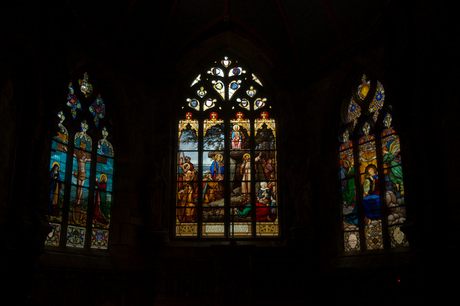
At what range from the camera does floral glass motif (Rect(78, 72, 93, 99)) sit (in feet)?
39.5

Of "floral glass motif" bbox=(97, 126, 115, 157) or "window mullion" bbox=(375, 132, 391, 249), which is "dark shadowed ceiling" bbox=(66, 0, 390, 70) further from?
"window mullion" bbox=(375, 132, 391, 249)

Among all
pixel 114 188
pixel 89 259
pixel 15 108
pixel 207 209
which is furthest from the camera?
pixel 207 209

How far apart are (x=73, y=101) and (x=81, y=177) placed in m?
1.66

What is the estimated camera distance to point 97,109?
12.3m

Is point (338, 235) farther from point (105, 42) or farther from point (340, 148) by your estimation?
point (105, 42)

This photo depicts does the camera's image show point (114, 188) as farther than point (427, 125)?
Yes

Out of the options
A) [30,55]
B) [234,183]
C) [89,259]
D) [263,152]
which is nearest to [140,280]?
[89,259]

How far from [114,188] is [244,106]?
383 cm

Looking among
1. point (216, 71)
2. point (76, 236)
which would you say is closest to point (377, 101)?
point (216, 71)

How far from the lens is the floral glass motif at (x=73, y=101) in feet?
38.3

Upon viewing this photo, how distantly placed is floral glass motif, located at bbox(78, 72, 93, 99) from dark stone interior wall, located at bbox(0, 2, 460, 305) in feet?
0.88

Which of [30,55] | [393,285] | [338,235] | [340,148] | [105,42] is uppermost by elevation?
[105,42]

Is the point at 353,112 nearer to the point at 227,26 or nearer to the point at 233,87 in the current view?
the point at 233,87

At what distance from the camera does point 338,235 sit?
1163cm
